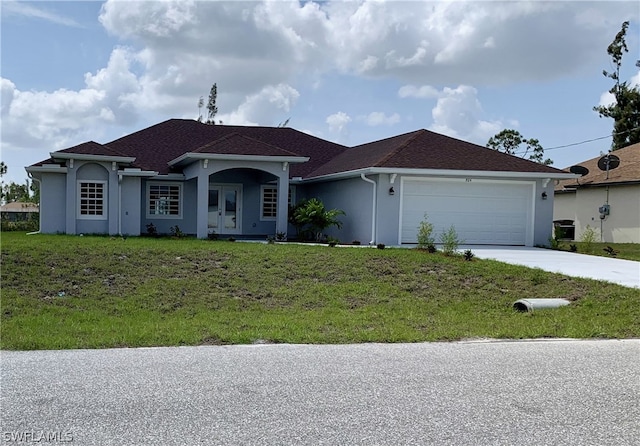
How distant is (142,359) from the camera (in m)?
7.17

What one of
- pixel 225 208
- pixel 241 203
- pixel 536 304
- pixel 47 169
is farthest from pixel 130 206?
pixel 536 304

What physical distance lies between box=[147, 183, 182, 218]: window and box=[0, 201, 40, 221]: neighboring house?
9.69 meters

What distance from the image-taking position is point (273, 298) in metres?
11.6

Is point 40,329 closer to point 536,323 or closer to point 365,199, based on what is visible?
point 536,323

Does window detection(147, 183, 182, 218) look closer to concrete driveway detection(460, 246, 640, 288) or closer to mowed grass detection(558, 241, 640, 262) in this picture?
concrete driveway detection(460, 246, 640, 288)

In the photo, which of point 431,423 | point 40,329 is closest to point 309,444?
point 431,423

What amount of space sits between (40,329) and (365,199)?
1332 centimetres

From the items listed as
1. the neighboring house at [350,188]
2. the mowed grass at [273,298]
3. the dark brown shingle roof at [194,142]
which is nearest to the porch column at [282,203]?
the neighboring house at [350,188]

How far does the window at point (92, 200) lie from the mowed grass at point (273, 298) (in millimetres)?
5619

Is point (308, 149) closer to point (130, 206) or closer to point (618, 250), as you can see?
point (130, 206)

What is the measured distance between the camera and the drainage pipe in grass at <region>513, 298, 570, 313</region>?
424 inches

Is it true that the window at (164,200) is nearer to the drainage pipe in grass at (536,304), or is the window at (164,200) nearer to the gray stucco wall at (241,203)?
the gray stucco wall at (241,203)

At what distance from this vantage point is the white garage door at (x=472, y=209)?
20234mm

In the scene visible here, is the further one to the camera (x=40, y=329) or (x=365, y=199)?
(x=365, y=199)
